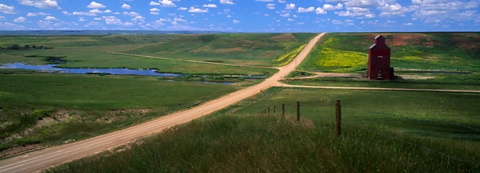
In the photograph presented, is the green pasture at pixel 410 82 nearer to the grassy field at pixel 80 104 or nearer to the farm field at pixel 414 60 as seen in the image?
the farm field at pixel 414 60

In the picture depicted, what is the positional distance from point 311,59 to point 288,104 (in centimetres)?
5419

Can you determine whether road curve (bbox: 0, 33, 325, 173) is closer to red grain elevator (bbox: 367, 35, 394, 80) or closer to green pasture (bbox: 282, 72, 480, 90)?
green pasture (bbox: 282, 72, 480, 90)

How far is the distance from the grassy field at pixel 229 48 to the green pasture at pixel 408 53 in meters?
12.5

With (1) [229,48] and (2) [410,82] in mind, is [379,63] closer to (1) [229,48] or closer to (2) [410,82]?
(2) [410,82]

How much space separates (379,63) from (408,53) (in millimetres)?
44401

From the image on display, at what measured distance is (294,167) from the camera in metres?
7.81

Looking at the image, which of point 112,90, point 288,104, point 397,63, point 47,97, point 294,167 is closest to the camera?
point 294,167

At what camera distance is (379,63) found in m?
55.1

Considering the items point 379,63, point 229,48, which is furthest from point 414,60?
point 229,48

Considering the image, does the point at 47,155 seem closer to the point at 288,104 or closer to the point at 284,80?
the point at 288,104

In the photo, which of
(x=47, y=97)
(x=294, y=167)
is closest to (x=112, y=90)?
(x=47, y=97)

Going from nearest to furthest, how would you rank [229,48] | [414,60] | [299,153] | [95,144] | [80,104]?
[299,153], [95,144], [80,104], [414,60], [229,48]

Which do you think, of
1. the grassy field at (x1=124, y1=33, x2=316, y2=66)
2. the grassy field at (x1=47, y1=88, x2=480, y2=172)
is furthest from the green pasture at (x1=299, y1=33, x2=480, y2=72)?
the grassy field at (x1=47, y1=88, x2=480, y2=172)

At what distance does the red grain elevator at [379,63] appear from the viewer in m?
55.0
